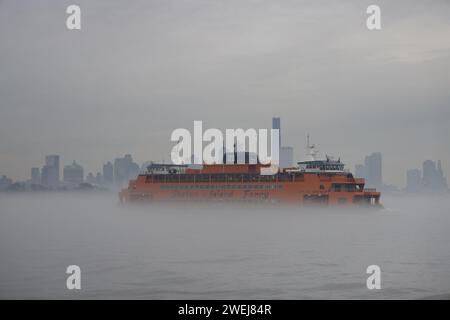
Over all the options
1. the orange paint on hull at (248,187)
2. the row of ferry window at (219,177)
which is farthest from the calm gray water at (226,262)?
the row of ferry window at (219,177)

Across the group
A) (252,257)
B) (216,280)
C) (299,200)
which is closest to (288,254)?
(252,257)

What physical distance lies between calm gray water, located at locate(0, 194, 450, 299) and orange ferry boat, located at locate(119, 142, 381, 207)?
1014cm

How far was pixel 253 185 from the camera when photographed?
44031 millimetres

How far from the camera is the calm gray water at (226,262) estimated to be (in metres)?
13.1

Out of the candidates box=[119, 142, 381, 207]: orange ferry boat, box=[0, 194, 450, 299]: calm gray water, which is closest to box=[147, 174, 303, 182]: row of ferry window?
box=[119, 142, 381, 207]: orange ferry boat

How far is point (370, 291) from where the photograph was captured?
1327 centimetres

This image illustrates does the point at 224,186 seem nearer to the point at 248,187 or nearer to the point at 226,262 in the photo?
the point at 248,187

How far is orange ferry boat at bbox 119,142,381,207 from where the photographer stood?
134 ft

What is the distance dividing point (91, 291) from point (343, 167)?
3166 cm

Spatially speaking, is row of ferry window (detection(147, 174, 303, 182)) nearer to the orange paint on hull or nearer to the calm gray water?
the orange paint on hull

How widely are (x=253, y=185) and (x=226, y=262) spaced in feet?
87.3

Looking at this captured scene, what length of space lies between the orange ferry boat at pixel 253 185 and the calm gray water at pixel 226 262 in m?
10.1

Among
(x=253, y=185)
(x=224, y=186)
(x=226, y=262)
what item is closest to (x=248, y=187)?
(x=253, y=185)

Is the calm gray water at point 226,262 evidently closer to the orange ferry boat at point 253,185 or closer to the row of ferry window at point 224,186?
the orange ferry boat at point 253,185
